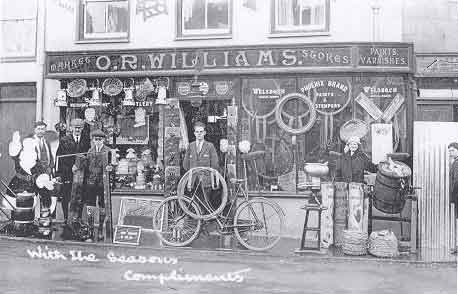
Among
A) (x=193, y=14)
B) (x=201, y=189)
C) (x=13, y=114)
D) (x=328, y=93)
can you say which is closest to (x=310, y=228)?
(x=201, y=189)

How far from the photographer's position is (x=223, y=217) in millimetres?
7402

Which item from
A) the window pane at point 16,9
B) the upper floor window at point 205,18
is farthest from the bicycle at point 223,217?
the window pane at point 16,9

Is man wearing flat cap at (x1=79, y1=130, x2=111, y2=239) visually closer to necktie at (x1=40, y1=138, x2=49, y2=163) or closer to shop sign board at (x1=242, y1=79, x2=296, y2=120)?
necktie at (x1=40, y1=138, x2=49, y2=163)

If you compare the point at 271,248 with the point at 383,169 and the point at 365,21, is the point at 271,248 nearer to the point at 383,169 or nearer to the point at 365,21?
the point at 383,169

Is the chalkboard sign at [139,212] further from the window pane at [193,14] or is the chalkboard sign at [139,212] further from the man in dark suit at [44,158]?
the window pane at [193,14]

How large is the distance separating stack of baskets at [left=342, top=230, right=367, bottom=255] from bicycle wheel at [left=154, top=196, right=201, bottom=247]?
6.67ft

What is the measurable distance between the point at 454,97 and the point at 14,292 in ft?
24.7

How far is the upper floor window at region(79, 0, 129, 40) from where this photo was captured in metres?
7.91

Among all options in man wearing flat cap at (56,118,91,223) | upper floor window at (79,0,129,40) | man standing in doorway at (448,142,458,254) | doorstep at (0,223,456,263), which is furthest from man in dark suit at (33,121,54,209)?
man standing in doorway at (448,142,458,254)

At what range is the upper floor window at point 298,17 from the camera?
7965 millimetres

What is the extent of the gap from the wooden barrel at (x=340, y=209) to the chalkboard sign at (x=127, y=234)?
284cm

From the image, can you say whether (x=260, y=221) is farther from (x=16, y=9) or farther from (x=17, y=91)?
(x=16, y=9)

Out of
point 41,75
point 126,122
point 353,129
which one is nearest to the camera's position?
point 353,129

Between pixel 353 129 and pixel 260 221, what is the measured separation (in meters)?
2.23
